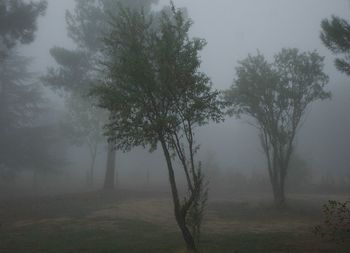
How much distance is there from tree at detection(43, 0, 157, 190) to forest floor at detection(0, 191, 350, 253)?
820 centimetres

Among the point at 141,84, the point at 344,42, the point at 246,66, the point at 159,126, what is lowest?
the point at 159,126

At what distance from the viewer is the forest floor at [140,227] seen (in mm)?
13039

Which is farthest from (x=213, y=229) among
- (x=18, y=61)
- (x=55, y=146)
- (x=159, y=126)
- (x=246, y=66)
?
(x=55, y=146)

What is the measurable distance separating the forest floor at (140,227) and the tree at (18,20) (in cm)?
1001

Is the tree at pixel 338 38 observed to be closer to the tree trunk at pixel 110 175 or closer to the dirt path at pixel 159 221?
the dirt path at pixel 159 221

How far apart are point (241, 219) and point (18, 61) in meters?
33.3

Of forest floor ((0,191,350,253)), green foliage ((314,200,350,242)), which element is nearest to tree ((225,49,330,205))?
forest floor ((0,191,350,253))

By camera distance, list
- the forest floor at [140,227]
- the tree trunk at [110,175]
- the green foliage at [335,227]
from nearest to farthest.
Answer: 1. the green foliage at [335,227]
2. the forest floor at [140,227]
3. the tree trunk at [110,175]

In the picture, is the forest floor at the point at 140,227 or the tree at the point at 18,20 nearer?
the forest floor at the point at 140,227

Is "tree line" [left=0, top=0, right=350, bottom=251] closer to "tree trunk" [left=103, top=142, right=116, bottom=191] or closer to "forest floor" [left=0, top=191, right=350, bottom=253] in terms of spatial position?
"tree trunk" [left=103, top=142, right=116, bottom=191]

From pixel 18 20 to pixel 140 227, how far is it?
14.5m

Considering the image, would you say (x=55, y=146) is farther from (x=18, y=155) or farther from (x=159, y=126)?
(x=159, y=126)

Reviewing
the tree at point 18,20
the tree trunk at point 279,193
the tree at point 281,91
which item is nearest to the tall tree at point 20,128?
the tree at point 18,20

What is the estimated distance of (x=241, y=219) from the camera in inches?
797
